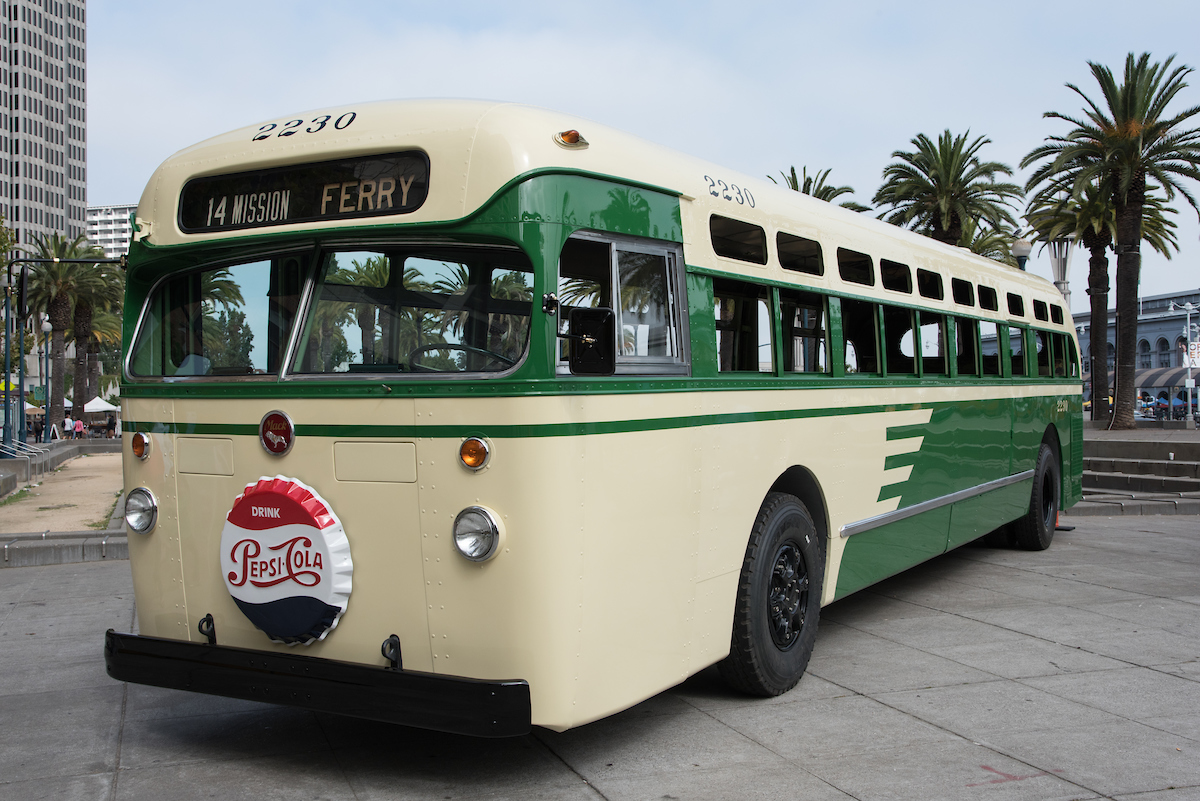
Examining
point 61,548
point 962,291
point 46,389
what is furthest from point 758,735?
point 46,389

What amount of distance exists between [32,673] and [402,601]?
351 centimetres

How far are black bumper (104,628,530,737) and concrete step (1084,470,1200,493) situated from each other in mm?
18324

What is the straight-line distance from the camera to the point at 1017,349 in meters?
10.2

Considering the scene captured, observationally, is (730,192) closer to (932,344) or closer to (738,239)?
(738,239)

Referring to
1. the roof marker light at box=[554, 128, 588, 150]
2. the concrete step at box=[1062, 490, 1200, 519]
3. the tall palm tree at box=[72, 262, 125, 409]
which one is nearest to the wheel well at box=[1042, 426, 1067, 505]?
the concrete step at box=[1062, 490, 1200, 519]

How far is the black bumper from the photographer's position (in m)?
3.96

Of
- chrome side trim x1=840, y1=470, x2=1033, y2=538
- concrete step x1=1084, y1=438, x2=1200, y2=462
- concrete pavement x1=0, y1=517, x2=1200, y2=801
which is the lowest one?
concrete pavement x1=0, y1=517, x2=1200, y2=801

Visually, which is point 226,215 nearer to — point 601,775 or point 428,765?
point 428,765

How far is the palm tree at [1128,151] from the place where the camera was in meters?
30.5

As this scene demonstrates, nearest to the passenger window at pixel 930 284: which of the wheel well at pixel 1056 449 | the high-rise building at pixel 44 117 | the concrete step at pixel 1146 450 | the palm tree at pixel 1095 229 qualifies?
the wheel well at pixel 1056 449

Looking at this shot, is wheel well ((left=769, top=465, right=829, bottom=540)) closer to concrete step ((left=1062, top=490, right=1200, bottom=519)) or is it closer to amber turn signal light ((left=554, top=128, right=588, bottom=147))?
amber turn signal light ((left=554, top=128, right=588, bottom=147))

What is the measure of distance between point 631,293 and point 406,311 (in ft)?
3.23

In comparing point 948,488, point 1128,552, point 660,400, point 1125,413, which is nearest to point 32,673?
point 660,400

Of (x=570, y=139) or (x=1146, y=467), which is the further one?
(x=1146, y=467)
